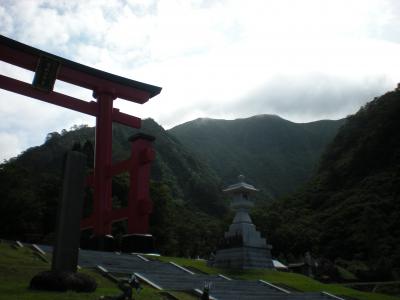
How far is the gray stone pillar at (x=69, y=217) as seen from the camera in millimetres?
8602

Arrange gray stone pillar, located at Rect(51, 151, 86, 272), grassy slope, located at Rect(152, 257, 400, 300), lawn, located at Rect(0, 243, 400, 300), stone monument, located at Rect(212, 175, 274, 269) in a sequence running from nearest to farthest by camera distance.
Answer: lawn, located at Rect(0, 243, 400, 300)
gray stone pillar, located at Rect(51, 151, 86, 272)
grassy slope, located at Rect(152, 257, 400, 300)
stone monument, located at Rect(212, 175, 274, 269)

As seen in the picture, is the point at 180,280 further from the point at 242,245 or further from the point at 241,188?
the point at 241,188

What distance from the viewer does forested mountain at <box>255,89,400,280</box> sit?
3762 centimetres

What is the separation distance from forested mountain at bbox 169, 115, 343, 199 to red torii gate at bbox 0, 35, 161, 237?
68.4m

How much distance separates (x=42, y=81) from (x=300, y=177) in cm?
8316

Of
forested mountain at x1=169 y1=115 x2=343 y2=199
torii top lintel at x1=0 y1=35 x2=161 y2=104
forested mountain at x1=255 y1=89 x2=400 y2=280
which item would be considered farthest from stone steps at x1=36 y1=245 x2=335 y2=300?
forested mountain at x1=169 y1=115 x2=343 y2=199

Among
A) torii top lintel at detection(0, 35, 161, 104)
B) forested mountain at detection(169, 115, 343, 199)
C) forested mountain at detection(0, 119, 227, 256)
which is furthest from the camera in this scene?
forested mountain at detection(169, 115, 343, 199)

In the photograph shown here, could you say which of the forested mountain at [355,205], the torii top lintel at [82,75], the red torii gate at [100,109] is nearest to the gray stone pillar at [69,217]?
the red torii gate at [100,109]

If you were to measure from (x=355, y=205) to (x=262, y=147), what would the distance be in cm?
6289

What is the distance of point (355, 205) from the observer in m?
45.3

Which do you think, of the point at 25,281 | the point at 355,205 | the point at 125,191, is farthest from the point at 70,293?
the point at 355,205

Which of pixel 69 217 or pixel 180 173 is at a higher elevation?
pixel 180 173

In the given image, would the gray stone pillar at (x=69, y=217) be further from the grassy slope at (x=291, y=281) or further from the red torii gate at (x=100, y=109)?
the red torii gate at (x=100, y=109)

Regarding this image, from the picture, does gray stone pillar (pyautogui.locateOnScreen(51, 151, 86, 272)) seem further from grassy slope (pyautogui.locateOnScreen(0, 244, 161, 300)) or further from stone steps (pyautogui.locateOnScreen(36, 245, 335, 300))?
stone steps (pyautogui.locateOnScreen(36, 245, 335, 300))
